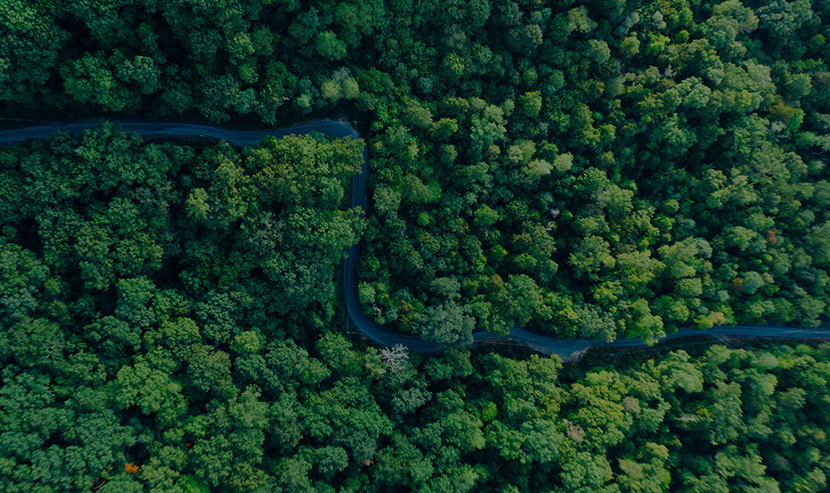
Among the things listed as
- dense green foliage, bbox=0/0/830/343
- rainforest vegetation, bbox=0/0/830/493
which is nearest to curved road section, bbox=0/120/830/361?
rainforest vegetation, bbox=0/0/830/493

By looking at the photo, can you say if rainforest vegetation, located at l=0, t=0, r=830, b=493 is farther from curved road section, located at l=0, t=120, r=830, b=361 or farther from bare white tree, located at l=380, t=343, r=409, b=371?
bare white tree, located at l=380, t=343, r=409, b=371

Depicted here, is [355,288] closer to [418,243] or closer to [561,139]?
[418,243]

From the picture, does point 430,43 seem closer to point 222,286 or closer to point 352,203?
point 352,203

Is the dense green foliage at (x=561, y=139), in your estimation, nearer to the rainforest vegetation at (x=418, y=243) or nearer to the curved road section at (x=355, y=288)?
the rainforest vegetation at (x=418, y=243)

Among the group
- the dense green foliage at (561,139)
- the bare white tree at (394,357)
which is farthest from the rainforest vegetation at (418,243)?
the bare white tree at (394,357)

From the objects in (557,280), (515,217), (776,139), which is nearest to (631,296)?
(557,280)

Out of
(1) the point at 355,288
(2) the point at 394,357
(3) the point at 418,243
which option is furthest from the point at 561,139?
(2) the point at 394,357

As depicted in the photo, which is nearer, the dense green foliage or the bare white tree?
the dense green foliage
